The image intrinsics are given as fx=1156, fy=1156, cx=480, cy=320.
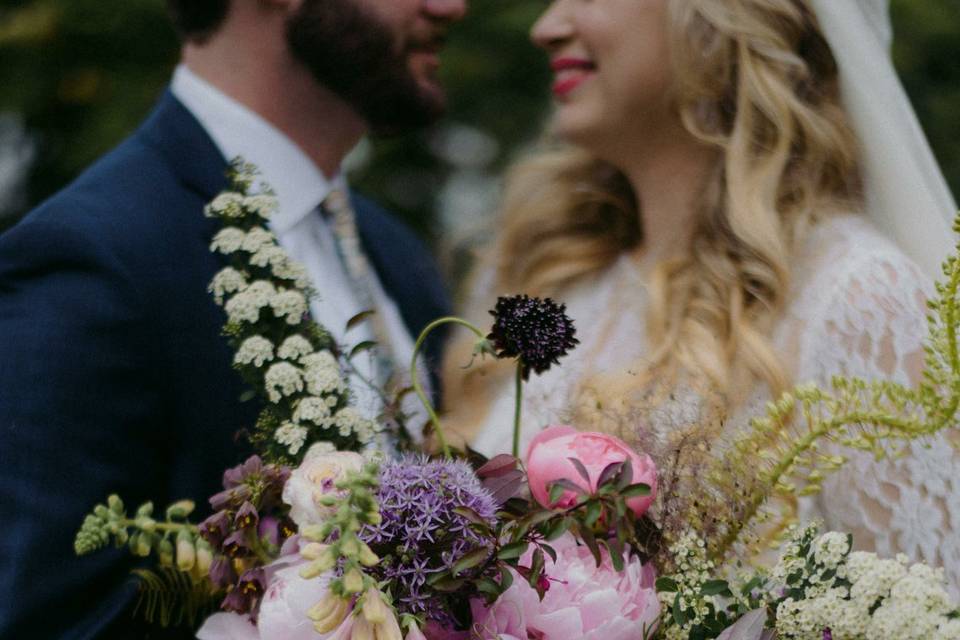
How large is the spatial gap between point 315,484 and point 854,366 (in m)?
1.19

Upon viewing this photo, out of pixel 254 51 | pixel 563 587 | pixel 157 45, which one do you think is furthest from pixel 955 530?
pixel 157 45

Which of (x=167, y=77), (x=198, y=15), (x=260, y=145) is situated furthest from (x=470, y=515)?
(x=167, y=77)

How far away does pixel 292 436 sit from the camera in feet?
5.60

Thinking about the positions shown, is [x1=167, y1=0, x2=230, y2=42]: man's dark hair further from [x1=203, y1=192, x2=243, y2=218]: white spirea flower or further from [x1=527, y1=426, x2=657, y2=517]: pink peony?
[x1=527, y1=426, x2=657, y2=517]: pink peony

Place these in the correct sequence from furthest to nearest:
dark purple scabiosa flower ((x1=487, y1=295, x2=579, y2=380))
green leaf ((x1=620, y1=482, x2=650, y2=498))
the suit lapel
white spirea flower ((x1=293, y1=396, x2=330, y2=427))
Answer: the suit lapel < white spirea flower ((x1=293, y1=396, x2=330, y2=427)) < dark purple scabiosa flower ((x1=487, y1=295, x2=579, y2=380)) < green leaf ((x1=620, y1=482, x2=650, y2=498))

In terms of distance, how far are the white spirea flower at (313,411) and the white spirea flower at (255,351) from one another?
0.31 feet

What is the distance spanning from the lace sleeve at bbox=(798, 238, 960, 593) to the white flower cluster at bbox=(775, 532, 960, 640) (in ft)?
1.94

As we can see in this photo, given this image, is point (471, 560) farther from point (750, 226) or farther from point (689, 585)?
point (750, 226)

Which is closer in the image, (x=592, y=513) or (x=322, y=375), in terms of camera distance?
(x=592, y=513)

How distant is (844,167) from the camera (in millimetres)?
2678

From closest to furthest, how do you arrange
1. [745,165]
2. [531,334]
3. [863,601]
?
[863,601]
[531,334]
[745,165]

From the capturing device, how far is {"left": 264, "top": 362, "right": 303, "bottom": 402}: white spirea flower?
1732 mm

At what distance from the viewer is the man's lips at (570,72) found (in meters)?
2.85

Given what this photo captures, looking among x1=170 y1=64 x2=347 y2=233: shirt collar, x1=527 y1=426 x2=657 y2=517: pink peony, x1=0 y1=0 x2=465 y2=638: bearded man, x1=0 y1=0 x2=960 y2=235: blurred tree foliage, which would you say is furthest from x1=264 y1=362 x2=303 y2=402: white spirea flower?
x1=0 y1=0 x2=960 y2=235: blurred tree foliage
